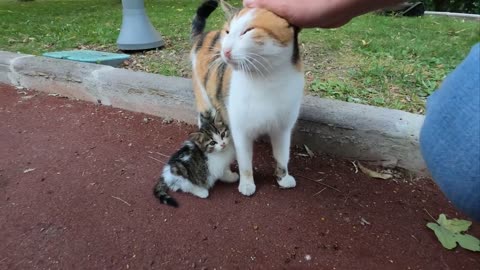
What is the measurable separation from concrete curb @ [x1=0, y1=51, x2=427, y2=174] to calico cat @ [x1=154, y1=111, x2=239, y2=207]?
54cm

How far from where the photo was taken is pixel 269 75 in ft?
5.29

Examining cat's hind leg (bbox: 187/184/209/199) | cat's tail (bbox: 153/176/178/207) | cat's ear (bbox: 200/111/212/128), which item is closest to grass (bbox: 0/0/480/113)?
cat's ear (bbox: 200/111/212/128)

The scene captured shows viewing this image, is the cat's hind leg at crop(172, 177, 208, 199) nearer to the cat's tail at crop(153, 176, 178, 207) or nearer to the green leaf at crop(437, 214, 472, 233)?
the cat's tail at crop(153, 176, 178, 207)

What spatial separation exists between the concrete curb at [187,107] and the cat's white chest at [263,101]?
1.58 ft

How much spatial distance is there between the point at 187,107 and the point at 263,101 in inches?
41.4

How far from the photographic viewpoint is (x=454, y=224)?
5.48 feet

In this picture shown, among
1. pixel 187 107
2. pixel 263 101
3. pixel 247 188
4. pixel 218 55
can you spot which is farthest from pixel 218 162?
pixel 187 107

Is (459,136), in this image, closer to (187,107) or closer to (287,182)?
(287,182)

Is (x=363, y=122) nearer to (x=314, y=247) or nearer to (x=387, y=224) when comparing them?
(x=387, y=224)

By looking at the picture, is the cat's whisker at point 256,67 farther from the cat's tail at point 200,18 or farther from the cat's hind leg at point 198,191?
the cat's tail at point 200,18

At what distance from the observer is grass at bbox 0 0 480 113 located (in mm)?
2723

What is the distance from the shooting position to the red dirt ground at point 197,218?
60.4 inches

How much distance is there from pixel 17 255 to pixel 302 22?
4.69ft

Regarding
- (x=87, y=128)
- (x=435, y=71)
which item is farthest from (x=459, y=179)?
(x=435, y=71)
